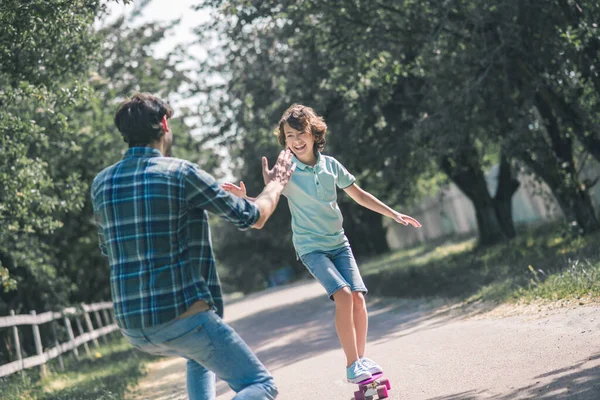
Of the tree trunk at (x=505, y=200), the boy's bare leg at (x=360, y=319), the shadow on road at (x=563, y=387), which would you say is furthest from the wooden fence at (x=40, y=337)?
the tree trunk at (x=505, y=200)

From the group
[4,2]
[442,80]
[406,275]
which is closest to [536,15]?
[442,80]

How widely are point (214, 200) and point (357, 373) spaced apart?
86.7 inches

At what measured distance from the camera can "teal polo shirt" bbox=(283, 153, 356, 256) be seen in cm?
535

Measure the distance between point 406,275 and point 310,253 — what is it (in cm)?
1213

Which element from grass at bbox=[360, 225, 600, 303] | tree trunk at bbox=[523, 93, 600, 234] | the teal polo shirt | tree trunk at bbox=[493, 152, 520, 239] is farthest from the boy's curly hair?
tree trunk at bbox=[493, 152, 520, 239]

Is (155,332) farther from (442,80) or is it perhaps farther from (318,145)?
(442,80)

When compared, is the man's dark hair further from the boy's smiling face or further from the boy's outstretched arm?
the boy's outstretched arm

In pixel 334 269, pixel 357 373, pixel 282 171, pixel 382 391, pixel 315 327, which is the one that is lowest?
pixel 315 327

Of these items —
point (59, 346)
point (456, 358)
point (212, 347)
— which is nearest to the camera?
point (212, 347)

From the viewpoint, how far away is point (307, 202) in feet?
17.6

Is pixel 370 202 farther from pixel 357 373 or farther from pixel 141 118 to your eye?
pixel 141 118

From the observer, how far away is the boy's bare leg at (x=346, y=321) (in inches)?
207

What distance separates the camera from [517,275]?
1123cm

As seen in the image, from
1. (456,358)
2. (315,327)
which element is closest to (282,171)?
(456,358)
